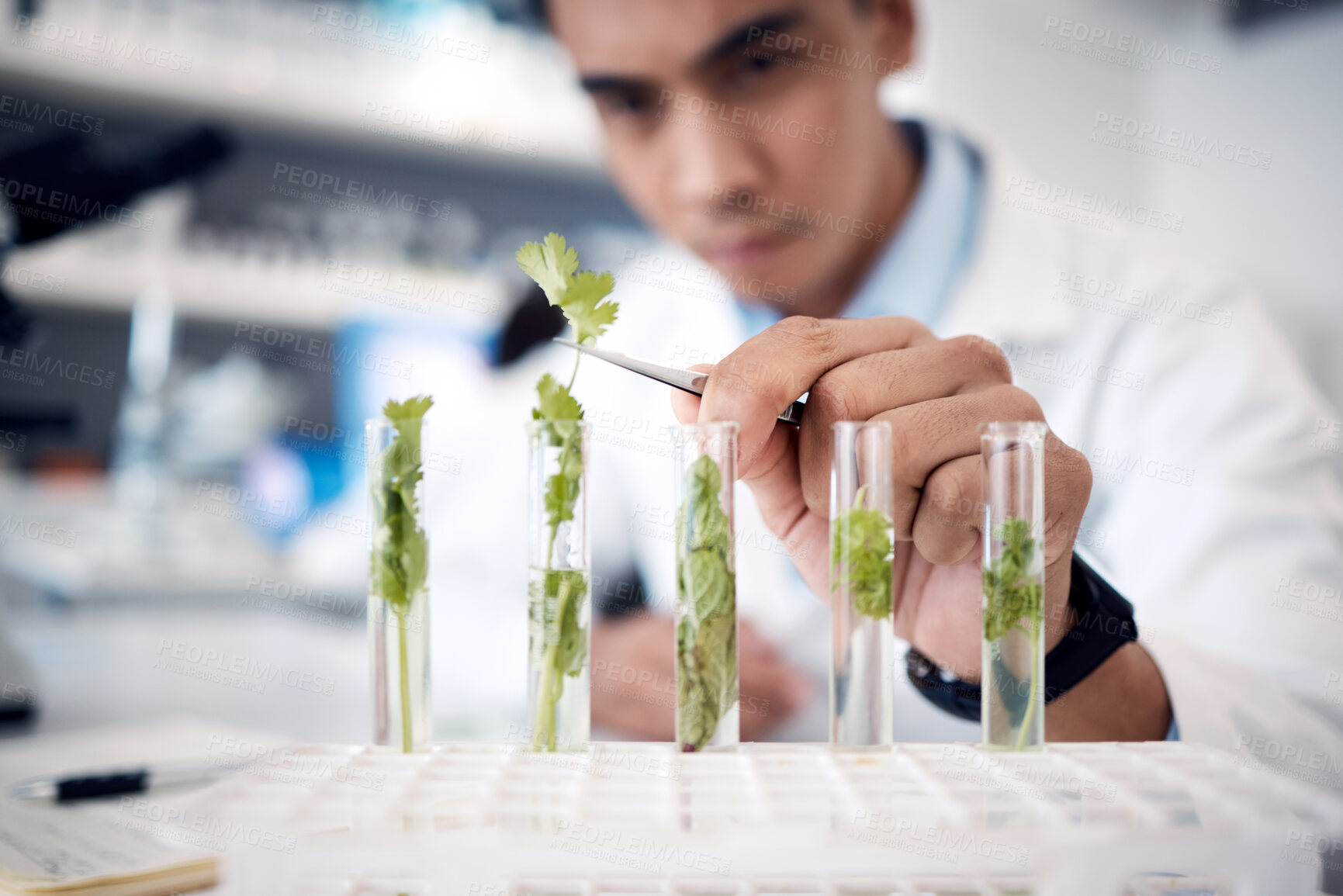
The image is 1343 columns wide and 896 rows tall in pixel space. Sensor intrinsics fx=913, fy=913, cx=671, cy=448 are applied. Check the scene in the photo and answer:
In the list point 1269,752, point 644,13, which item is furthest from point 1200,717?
point 644,13

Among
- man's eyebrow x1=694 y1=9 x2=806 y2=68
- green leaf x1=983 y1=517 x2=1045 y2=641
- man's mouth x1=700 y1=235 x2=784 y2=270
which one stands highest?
man's eyebrow x1=694 y1=9 x2=806 y2=68

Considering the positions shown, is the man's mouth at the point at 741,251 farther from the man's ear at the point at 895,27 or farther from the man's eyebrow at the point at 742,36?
the man's ear at the point at 895,27

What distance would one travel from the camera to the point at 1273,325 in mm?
1643

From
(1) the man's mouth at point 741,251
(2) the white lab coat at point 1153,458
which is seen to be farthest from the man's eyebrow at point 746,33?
(2) the white lab coat at point 1153,458

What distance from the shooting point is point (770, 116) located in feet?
5.57

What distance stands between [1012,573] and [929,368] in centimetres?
18

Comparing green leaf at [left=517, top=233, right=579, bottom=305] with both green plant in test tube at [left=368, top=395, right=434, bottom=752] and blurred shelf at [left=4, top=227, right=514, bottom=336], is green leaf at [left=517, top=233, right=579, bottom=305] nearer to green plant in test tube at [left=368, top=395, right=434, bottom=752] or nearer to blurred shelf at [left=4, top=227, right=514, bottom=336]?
green plant in test tube at [left=368, top=395, right=434, bottom=752]

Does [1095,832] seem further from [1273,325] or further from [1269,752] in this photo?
[1273,325]

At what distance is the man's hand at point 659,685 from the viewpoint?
5.31 feet

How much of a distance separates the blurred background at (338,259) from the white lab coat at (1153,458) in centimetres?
23

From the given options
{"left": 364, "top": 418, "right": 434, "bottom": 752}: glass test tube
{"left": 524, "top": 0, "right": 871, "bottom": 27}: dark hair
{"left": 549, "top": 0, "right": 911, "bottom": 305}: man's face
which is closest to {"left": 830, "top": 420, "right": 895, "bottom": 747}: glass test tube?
{"left": 364, "top": 418, "right": 434, "bottom": 752}: glass test tube

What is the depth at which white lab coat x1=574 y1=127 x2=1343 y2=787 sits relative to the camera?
1.07 m

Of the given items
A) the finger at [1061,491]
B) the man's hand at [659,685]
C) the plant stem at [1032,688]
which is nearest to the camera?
the plant stem at [1032,688]

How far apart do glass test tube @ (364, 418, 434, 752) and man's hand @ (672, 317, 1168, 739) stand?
187 mm
